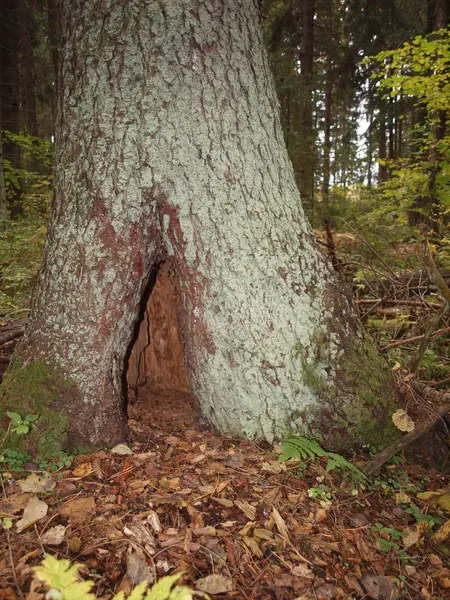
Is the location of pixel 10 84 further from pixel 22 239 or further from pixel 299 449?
pixel 299 449

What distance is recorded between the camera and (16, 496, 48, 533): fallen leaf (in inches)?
60.6

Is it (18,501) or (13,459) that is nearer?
(18,501)

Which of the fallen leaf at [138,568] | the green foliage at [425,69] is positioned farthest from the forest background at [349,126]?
the fallen leaf at [138,568]

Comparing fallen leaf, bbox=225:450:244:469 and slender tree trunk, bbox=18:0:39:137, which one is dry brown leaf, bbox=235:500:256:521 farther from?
slender tree trunk, bbox=18:0:39:137

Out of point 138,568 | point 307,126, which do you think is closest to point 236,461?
point 138,568

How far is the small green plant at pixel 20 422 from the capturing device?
1959mm

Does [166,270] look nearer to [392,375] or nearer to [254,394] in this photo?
[254,394]

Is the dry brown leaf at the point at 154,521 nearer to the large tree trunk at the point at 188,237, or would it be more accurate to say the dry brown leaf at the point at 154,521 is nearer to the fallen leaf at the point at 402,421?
the large tree trunk at the point at 188,237

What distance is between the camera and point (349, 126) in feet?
51.4

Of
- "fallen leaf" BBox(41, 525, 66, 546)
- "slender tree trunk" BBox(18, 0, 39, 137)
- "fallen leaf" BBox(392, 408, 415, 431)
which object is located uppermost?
"slender tree trunk" BBox(18, 0, 39, 137)

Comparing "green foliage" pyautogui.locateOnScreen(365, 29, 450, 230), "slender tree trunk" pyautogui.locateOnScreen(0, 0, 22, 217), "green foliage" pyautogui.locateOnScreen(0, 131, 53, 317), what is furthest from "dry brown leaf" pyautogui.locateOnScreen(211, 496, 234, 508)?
"slender tree trunk" pyautogui.locateOnScreen(0, 0, 22, 217)

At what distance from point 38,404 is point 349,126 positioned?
1689 cm

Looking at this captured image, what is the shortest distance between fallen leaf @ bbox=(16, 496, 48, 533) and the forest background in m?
2.45

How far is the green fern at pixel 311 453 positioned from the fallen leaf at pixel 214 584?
65 cm
